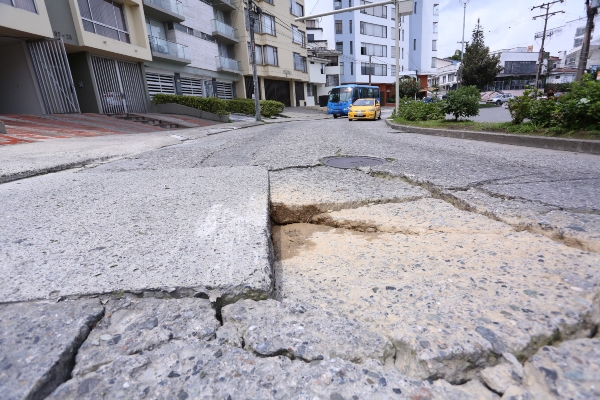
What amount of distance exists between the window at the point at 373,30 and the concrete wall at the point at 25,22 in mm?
42007

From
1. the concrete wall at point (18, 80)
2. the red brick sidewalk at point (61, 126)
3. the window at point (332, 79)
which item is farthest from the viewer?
the window at point (332, 79)

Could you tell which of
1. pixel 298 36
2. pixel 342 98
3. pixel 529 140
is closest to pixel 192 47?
pixel 342 98

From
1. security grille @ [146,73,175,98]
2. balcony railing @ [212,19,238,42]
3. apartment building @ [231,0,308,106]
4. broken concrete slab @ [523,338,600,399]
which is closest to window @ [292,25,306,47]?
apartment building @ [231,0,308,106]

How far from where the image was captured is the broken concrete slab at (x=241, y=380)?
3.15ft

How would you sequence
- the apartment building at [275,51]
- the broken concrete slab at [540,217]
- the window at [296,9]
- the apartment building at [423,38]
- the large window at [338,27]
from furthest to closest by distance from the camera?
the apartment building at [423,38] < the large window at [338,27] < the window at [296,9] < the apartment building at [275,51] < the broken concrete slab at [540,217]

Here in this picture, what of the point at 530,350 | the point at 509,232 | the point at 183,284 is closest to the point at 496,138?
the point at 509,232

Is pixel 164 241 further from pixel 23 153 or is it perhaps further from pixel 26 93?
pixel 26 93

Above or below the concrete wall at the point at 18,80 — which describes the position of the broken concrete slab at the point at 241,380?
below

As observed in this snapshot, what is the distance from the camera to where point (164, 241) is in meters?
1.90

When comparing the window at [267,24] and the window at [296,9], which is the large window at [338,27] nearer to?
the window at [296,9]

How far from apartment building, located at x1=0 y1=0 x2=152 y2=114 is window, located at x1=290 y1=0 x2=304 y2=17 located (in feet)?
67.6

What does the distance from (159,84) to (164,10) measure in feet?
14.0

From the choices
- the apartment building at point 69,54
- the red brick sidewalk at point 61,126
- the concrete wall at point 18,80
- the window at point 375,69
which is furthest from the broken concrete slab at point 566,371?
the window at point 375,69

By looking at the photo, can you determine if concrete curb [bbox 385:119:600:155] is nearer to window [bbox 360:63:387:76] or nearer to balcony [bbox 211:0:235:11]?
balcony [bbox 211:0:235:11]
